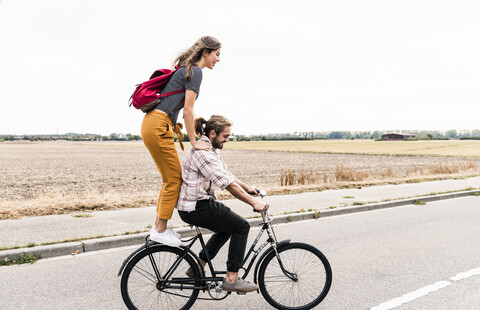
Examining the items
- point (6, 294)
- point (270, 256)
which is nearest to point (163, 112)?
point (270, 256)

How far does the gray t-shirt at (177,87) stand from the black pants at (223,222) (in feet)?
2.80

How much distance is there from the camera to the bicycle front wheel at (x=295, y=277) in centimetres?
342

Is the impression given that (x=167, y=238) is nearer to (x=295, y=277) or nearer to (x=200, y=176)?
(x=200, y=176)

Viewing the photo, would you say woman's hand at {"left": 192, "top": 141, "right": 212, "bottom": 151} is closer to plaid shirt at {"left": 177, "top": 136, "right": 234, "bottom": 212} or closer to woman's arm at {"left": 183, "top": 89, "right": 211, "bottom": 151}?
plaid shirt at {"left": 177, "top": 136, "right": 234, "bottom": 212}

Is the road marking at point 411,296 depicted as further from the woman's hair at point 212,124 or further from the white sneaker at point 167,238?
the woman's hair at point 212,124

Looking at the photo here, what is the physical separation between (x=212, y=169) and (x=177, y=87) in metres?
0.85

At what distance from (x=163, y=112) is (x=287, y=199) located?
6.81 m

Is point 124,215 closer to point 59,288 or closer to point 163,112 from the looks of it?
point 59,288

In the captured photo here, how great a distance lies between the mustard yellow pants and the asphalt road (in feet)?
3.61

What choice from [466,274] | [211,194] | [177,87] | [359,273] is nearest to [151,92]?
[177,87]

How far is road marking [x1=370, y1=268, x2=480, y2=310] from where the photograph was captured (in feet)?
11.9

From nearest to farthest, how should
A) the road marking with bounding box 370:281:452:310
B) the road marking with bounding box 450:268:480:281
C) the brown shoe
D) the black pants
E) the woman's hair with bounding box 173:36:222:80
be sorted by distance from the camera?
the black pants, the brown shoe, the woman's hair with bounding box 173:36:222:80, the road marking with bounding box 370:281:452:310, the road marking with bounding box 450:268:480:281

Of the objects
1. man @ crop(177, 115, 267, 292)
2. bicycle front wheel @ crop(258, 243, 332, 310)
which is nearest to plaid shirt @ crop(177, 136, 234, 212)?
man @ crop(177, 115, 267, 292)

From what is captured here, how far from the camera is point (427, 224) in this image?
23.6 ft
